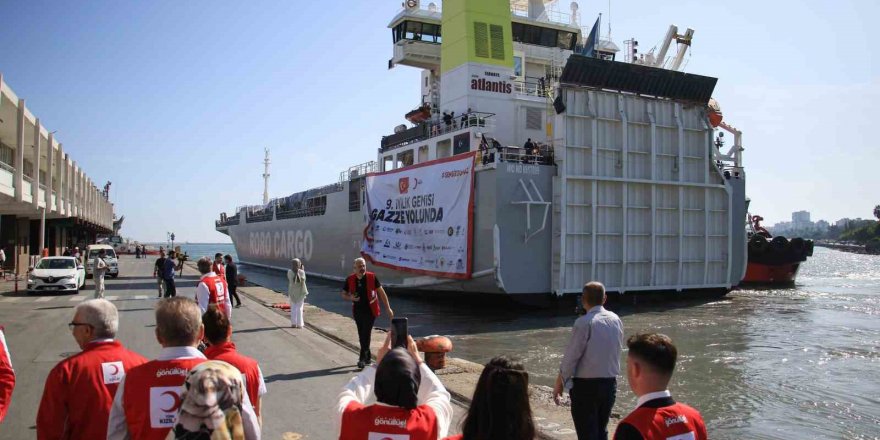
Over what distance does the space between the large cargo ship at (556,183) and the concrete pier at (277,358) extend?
18.0ft

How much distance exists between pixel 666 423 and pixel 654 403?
0.31 ft

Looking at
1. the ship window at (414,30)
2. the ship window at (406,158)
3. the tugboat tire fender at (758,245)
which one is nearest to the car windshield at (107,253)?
the ship window at (406,158)

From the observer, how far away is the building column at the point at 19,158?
22719mm

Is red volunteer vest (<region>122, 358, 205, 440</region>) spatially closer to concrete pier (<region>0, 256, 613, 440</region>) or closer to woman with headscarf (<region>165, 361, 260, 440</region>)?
woman with headscarf (<region>165, 361, 260, 440</region>)

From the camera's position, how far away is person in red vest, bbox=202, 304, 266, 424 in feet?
11.3

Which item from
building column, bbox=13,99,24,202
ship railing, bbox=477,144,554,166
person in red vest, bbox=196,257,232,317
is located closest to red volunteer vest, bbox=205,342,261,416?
person in red vest, bbox=196,257,232,317

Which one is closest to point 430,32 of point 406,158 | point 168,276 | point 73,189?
point 406,158

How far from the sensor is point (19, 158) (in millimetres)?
23188

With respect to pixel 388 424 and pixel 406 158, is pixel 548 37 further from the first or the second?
pixel 388 424

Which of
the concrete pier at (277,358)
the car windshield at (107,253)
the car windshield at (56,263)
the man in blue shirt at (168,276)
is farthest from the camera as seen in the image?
the car windshield at (107,253)

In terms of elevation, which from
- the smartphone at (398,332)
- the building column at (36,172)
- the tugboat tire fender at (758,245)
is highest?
the building column at (36,172)

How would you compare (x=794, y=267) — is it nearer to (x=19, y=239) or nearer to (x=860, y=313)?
(x=860, y=313)

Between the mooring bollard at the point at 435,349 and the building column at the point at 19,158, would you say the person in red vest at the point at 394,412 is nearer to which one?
the mooring bollard at the point at 435,349

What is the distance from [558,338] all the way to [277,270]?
3308cm
